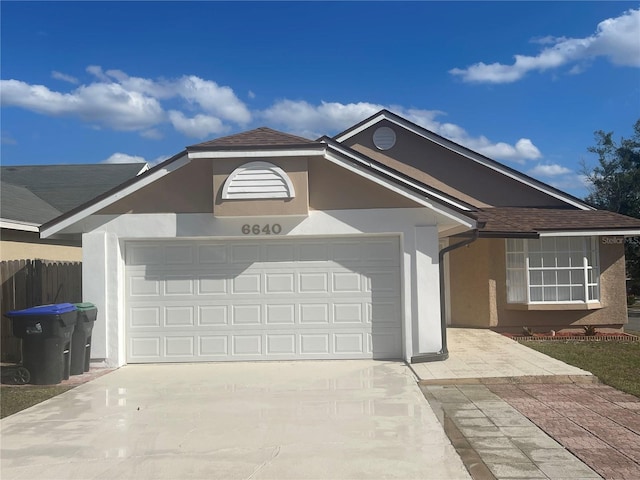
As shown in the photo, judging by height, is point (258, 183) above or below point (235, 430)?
above

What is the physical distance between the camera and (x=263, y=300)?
10633mm

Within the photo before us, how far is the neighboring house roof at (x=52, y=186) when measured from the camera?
15.0 meters

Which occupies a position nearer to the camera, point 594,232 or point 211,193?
point 211,193

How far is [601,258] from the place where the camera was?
46.1 feet

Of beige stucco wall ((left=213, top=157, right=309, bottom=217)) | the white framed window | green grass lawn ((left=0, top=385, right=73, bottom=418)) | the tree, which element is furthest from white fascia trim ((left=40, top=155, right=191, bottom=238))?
the tree

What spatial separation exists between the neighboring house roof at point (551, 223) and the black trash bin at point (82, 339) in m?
8.10

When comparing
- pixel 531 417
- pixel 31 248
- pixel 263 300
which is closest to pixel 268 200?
pixel 263 300

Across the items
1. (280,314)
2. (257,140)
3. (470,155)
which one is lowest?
(280,314)

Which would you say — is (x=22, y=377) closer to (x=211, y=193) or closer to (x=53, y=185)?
(x=211, y=193)

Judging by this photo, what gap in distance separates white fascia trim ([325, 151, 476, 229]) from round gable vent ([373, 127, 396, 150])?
6.19m

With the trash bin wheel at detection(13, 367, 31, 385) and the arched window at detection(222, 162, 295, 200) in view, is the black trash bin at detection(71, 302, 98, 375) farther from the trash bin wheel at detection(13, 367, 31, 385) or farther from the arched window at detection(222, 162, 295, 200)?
the arched window at detection(222, 162, 295, 200)

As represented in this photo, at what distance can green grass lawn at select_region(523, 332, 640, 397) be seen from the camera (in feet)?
28.3

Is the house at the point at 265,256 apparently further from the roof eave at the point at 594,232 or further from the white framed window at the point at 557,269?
the white framed window at the point at 557,269

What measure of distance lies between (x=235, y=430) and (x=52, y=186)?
16.1 m
